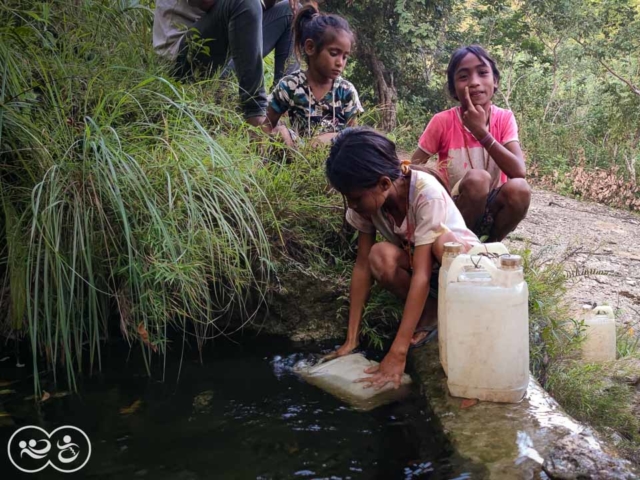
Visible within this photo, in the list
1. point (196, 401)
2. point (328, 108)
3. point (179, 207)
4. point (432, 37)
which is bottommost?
point (196, 401)

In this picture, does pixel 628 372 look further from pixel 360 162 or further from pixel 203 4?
pixel 203 4

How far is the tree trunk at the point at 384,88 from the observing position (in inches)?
263

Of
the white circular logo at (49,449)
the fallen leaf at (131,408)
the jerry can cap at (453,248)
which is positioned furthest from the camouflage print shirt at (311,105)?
the white circular logo at (49,449)

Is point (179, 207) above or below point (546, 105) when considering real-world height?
below

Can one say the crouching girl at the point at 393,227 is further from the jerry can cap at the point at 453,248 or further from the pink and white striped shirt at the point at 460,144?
the pink and white striped shirt at the point at 460,144

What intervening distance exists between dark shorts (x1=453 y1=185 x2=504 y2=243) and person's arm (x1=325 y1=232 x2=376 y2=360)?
677mm

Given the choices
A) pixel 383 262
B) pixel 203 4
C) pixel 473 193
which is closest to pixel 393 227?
pixel 383 262

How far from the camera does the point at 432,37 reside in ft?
22.2

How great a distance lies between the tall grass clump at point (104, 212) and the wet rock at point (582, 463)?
1370 millimetres

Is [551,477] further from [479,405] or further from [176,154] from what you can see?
[176,154]

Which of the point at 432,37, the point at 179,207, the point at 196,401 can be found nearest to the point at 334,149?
the point at 179,207

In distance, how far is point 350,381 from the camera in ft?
8.14

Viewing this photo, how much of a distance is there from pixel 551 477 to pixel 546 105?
7.96 meters

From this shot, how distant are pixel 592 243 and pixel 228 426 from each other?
12.8 feet
